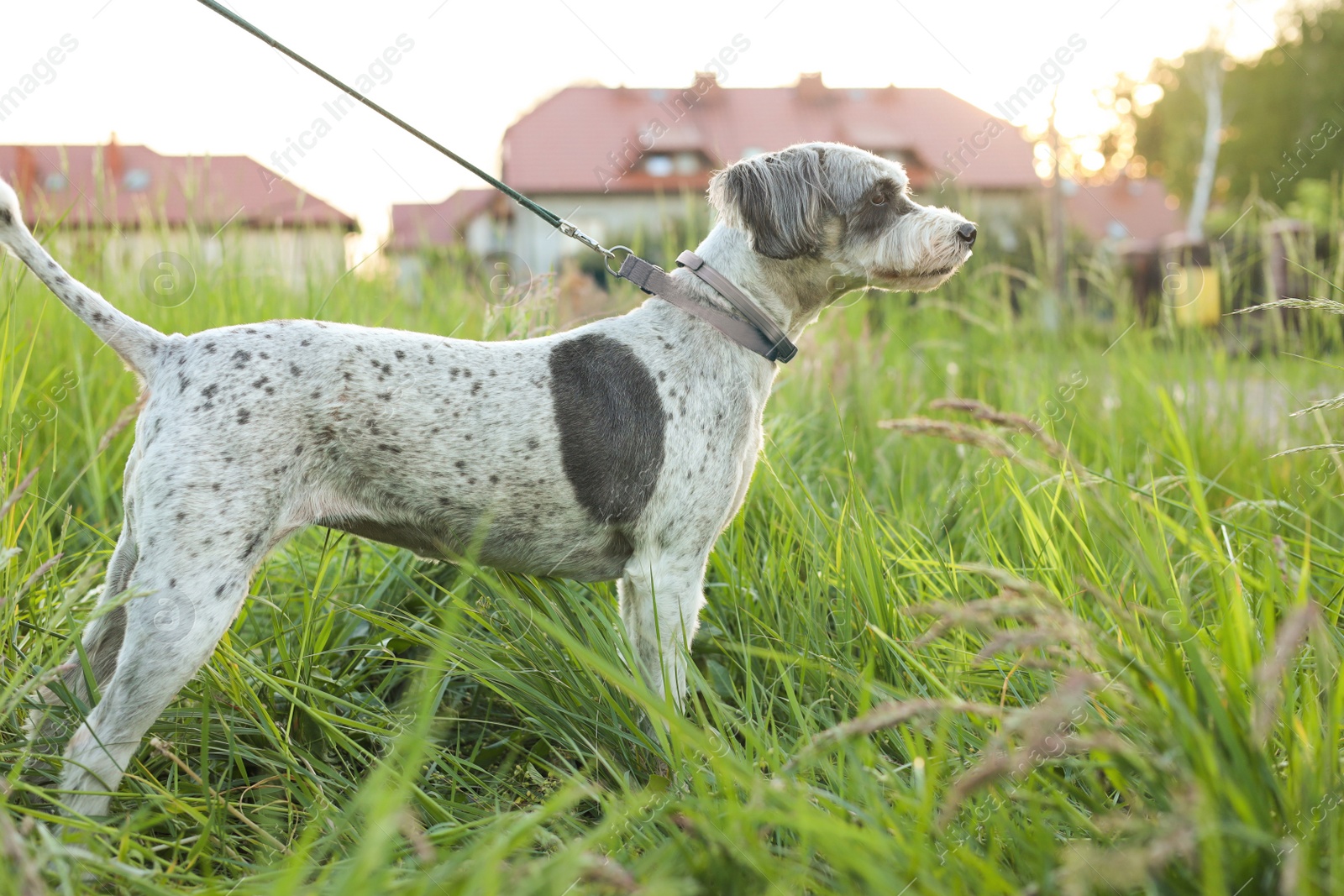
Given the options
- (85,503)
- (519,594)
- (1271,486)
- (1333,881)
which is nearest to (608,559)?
(519,594)

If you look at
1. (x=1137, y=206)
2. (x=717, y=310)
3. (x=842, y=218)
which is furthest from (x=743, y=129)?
(x=717, y=310)

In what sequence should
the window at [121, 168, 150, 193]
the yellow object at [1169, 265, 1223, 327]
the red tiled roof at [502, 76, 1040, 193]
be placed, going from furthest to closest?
the red tiled roof at [502, 76, 1040, 193]
the window at [121, 168, 150, 193]
the yellow object at [1169, 265, 1223, 327]

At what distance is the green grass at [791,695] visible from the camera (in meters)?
1.35

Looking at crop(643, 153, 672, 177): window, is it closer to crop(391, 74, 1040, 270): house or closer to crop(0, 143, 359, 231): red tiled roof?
crop(391, 74, 1040, 270): house

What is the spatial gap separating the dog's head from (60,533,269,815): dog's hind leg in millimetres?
1894

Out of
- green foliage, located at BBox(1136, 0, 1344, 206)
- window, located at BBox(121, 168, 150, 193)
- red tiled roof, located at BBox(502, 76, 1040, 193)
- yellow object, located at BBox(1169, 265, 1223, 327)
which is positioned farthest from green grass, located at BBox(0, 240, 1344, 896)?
green foliage, located at BBox(1136, 0, 1344, 206)

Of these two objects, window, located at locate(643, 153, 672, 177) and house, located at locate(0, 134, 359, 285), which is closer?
house, located at locate(0, 134, 359, 285)

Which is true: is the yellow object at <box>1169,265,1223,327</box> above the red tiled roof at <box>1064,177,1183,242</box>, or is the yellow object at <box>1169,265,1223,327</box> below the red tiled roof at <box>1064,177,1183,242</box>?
below

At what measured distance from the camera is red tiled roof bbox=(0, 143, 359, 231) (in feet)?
14.4

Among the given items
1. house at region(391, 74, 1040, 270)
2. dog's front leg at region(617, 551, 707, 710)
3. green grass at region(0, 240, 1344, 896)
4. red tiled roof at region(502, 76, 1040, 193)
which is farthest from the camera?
red tiled roof at region(502, 76, 1040, 193)

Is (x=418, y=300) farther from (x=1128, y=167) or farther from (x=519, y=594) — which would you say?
(x=1128, y=167)

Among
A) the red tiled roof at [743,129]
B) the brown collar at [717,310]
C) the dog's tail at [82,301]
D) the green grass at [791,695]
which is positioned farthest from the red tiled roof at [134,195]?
the red tiled roof at [743,129]

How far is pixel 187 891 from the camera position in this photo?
5.43 ft

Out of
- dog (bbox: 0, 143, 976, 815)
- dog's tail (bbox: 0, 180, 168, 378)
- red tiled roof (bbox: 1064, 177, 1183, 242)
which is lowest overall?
dog (bbox: 0, 143, 976, 815)
